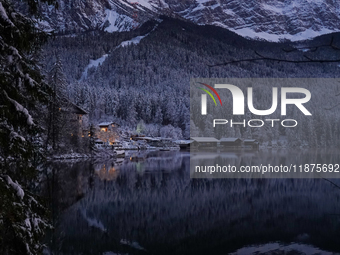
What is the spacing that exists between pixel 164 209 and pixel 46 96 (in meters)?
15.6

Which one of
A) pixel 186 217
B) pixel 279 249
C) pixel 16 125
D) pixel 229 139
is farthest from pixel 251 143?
pixel 16 125

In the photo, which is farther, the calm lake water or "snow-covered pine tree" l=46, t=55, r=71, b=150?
"snow-covered pine tree" l=46, t=55, r=71, b=150

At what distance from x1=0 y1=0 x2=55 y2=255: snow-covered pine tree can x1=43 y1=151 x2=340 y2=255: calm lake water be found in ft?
25.8

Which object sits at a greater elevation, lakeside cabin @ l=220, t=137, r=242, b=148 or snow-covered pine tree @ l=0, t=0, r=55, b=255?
snow-covered pine tree @ l=0, t=0, r=55, b=255

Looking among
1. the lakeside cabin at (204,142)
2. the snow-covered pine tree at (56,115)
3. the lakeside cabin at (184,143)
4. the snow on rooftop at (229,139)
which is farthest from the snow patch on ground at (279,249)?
the snow on rooftop at (229,139)

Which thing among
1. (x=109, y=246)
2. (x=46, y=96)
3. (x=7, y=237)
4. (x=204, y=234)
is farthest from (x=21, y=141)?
(x=204, y=234)

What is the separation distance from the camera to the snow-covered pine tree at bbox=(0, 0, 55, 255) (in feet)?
17.8

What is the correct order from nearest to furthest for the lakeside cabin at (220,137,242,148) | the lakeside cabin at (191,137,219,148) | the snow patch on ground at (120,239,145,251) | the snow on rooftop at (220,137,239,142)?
1. the snow patch on ground at (120,239,145,251)
2. the lakeside cabin at (191,137,219,148)
3. the snow on rooftop at (220,137,239,142)
4. the lakeside cabin at (220,137,242,148)

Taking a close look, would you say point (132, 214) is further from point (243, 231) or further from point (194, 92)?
point (194, 92)

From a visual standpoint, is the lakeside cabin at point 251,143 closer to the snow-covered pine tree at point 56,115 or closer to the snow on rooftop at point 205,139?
the snow on rooftop at point 205,139

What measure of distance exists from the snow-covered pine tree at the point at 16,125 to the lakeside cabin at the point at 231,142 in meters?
99.0

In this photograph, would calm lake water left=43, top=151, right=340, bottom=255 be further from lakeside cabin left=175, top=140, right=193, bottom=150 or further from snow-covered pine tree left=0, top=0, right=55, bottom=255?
lakeside cabin left=175, top=140, right=193, bottom=150

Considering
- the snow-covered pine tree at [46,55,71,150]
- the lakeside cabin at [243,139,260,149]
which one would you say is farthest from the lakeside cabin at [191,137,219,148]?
the snow-covered pine tree at [46,55,71,150]

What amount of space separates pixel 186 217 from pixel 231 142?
8666cm
